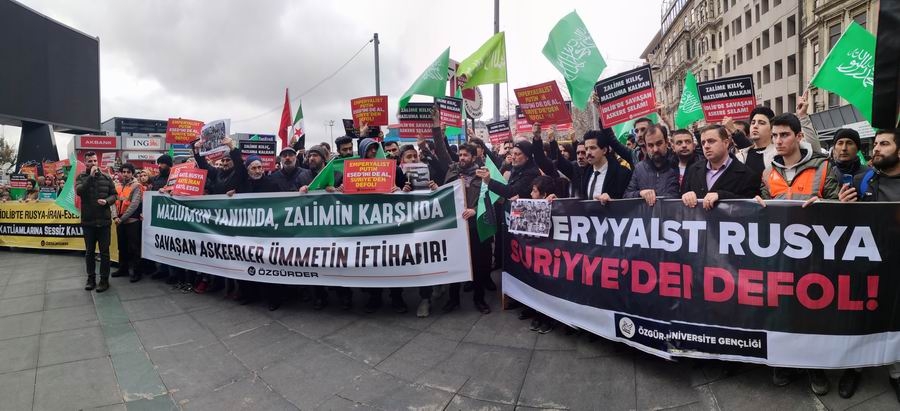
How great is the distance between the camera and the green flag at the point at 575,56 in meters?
4.69

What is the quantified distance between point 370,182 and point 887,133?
4.33 meters

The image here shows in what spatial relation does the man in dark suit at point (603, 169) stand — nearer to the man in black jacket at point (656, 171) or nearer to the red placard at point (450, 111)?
the man in black jacket at point (656, 171)

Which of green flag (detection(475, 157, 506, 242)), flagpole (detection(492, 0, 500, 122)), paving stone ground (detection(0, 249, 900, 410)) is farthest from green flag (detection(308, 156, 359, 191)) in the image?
flagpole (detection(492, 0, 500, 122))

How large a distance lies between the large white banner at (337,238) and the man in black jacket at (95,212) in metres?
1.53

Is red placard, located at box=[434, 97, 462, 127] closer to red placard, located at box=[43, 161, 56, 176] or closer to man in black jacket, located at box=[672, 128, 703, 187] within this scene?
man in black jacket, located at box=[672, 128, 703, 187]

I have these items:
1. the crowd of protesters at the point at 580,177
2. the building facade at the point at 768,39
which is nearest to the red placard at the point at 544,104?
the crowd of protesters at the point at 580,177

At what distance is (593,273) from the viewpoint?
362 cm

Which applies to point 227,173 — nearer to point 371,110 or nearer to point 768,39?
point 371,110

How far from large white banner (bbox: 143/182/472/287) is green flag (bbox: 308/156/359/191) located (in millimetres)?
236

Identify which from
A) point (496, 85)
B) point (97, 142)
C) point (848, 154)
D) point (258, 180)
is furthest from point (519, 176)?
point (97, 142)

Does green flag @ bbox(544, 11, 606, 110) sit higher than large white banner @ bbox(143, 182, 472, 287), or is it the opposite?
green flag @ bbox(544, 11, 606, 110)

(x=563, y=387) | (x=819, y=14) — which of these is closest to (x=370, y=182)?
(x=563, y=387)

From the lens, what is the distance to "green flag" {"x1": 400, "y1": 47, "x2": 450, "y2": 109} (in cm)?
546

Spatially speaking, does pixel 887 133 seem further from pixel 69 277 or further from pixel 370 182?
pixel 69 277
